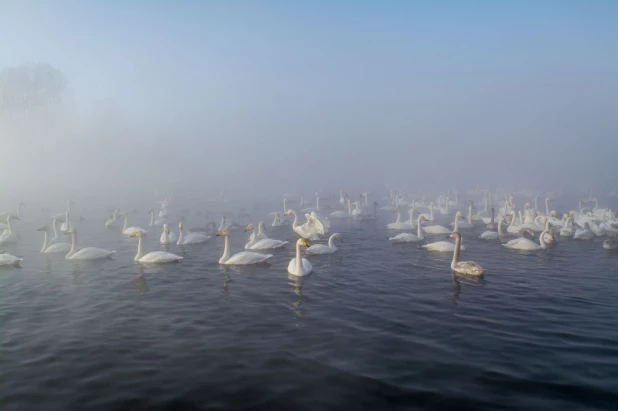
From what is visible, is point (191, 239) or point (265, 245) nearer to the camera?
point (265, 245)

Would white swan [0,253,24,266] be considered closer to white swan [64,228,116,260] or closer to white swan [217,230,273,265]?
white swan [64,228,116,260]

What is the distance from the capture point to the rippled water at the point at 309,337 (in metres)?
6.93

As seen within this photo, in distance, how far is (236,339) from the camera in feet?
30.0

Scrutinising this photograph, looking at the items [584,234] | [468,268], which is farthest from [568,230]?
[468,268]

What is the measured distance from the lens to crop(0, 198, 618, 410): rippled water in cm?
693

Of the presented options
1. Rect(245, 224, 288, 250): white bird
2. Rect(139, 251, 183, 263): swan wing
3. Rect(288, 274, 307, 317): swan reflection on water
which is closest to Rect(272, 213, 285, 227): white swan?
Rect(245, 224, 288, 250): white bird

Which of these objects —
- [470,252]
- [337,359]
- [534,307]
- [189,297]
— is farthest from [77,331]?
[470,252]

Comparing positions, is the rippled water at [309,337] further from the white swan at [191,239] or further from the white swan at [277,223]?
the white swan at [277,223]

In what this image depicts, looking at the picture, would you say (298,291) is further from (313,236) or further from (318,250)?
(313,236)

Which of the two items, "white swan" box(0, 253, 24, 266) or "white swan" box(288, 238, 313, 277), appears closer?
"white swan" box(288, 238, 313, 277)

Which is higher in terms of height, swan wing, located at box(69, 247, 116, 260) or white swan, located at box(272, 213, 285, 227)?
white swan, located at box(272, 213, 285, 227)

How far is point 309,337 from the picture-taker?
9227mm

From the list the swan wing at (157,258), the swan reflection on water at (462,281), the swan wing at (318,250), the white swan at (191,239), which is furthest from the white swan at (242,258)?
the swan reflection on water at (462,281)

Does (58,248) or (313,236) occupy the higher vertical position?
(313,236)
